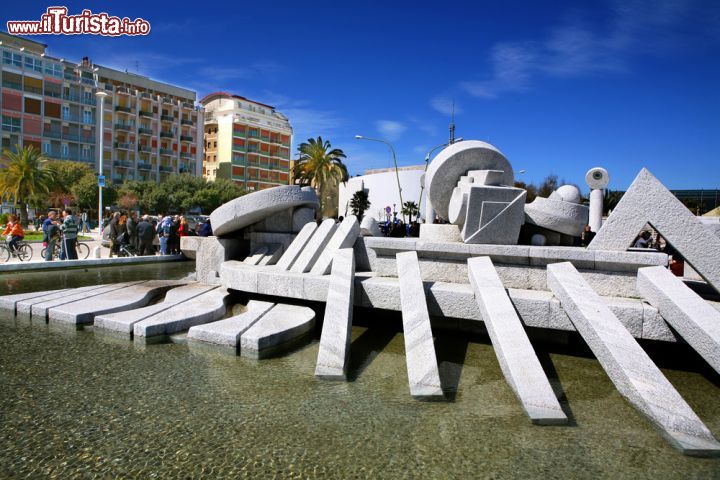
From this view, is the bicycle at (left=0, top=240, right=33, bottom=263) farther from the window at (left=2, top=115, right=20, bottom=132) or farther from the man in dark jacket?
the window at (left=2, top=115, right=20, bottom=132)

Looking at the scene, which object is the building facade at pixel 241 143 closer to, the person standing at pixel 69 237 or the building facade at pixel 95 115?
the building facade at pixel 95 115

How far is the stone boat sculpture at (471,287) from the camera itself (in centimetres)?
419

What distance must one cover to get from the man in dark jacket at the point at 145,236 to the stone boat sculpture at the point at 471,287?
6.90 meters

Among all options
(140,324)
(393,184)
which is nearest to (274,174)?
(393,184)

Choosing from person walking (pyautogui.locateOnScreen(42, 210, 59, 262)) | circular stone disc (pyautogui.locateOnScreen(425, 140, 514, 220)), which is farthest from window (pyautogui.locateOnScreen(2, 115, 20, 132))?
circular stone disc (pyautogui.locateOnScreen(425, 140, 514, 220))

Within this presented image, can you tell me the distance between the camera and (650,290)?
198 inches

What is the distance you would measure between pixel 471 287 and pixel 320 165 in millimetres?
39125

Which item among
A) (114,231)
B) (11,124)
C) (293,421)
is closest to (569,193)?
(293,421)

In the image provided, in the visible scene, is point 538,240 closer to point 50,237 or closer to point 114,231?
point 50,237

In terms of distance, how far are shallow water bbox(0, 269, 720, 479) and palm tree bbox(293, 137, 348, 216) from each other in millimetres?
39594

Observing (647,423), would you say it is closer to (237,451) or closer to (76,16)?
(237,451)

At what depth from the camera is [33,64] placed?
50.6m

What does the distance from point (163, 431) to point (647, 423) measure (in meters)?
3.72

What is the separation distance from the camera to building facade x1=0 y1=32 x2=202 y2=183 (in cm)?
4959
